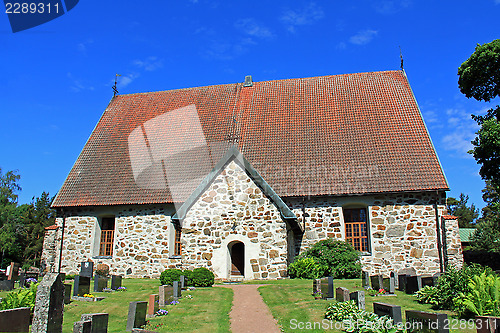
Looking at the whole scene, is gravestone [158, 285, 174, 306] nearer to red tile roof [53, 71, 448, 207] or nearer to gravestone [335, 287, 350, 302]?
gravestone [335, 287, 350, 302]

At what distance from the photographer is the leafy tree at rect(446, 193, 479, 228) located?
194ft

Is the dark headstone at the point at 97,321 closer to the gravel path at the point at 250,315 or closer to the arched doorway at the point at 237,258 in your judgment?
the gravel path at the point at 250,315

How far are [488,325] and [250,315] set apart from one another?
4842 mm

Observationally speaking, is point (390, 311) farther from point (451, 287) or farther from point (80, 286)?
point (80, 286)

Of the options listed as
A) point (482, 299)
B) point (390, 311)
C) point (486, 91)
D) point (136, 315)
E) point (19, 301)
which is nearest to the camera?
point (390, 311)

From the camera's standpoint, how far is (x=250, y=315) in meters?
9.26

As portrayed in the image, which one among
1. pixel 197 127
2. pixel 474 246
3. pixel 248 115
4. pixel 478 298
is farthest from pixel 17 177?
pixel 474 246

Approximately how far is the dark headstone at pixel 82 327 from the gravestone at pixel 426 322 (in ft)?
17.8

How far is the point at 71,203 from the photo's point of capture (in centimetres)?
1847

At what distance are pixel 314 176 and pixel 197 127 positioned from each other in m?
7.22

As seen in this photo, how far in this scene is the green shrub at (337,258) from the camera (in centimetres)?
1514

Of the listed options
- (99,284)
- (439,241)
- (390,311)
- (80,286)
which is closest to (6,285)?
(99,284)

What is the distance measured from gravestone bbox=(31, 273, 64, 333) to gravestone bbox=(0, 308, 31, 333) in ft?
0.61

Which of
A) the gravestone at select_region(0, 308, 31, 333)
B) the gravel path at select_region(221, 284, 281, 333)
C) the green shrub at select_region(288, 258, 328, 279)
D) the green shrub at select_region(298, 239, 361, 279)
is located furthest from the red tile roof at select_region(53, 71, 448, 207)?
the gravestone at select_region(0, 308, 31, 333)
